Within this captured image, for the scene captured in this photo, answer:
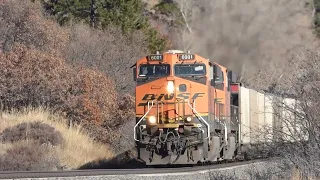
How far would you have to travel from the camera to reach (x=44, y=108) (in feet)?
85.3

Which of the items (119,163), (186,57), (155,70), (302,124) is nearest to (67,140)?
(119,163)

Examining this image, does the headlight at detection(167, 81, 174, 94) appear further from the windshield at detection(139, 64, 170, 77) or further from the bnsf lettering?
the windshield at detection(139, 64, 170, 77)

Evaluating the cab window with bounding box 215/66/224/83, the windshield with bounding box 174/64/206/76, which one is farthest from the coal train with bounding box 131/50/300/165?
the cab window with bounding box 215/66/224/83

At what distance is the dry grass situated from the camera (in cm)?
2148

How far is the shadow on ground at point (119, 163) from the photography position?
21.3 metres

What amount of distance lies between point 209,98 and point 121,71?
53.0 feet

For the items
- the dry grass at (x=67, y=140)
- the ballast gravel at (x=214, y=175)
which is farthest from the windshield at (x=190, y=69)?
the dry grass at (x=67, y=140)

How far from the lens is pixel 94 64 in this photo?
110 ft

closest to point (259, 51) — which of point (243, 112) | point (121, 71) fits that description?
point (243, 112)

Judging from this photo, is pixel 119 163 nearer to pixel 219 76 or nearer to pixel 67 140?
pixel 67 140

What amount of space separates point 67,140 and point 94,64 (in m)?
11.0

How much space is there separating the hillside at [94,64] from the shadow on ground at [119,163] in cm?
38

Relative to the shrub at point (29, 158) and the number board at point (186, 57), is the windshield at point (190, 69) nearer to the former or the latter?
the number board at point (186, 57)

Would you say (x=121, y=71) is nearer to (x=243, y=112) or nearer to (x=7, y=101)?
(x=7, y=101)
